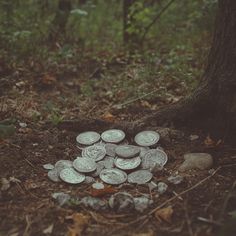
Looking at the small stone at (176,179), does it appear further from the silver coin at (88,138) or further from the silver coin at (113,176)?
the silver coin at (88,138)

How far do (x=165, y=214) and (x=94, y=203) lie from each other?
514mm

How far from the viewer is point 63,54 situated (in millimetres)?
5875

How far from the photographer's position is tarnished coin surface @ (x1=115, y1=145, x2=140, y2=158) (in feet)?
12.2

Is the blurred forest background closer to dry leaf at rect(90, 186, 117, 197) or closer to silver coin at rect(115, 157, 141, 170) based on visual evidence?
silver coin at rect(115, 157, 141, 170)

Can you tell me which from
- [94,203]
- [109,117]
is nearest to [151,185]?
[94,203]

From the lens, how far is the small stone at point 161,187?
10.7ft

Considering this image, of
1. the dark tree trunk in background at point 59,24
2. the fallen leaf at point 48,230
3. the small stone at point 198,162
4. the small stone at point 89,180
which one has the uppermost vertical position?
the dark tree trunk in background at point 59,24

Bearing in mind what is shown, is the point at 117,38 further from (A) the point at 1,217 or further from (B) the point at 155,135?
(A) the point at 1,217

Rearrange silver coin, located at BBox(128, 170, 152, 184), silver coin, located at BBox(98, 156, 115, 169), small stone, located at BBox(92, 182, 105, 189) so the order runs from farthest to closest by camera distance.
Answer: silver coin, located at BBox(98, 156, 115, 169)
silver coin, located at BBox(128, 170, 152, 184)
small stone, located at BBox(92, 182, 105, 189)

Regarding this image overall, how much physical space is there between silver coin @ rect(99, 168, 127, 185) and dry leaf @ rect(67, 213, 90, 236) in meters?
0.50

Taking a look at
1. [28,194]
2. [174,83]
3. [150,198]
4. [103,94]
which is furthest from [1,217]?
[174,83]

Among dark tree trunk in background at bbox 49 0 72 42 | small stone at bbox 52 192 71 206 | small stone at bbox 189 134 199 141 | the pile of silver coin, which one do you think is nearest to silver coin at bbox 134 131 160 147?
the pile of silver coin

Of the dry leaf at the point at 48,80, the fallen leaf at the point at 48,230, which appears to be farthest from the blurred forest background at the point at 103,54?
the fallen leaf at the point at 48,230

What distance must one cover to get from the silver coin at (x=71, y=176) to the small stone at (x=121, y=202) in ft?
1.43
